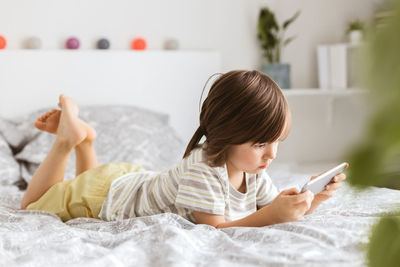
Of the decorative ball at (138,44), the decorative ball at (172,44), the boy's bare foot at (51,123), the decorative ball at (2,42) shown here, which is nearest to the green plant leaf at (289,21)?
the decorative ball at (172,44)

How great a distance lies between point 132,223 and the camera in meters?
1.14

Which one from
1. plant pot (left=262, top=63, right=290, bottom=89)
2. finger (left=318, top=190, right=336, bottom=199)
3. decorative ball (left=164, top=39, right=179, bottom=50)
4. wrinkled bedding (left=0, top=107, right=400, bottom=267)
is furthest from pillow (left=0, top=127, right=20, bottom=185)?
plant pot (left=262, top=63, right=290, bottom=89)

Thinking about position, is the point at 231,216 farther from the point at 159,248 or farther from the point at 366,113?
the point at 366,113

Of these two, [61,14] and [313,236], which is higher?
[61,14]

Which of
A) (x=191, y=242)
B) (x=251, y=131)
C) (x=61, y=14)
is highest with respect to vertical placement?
(x=61, y=14)

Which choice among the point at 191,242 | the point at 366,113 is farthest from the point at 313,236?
the point at 366,113

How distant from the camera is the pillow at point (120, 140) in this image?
185cm

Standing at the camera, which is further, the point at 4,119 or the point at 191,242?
the point at 4,119

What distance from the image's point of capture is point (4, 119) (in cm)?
201

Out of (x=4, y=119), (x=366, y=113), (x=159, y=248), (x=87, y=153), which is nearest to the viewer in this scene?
(x=366, y=113)

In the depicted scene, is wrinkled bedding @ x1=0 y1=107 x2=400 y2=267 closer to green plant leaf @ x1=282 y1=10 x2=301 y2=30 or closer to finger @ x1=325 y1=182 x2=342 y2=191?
finger @ x1=325 y1=182 x2=342 y2=191

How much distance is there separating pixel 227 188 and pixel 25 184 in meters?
0.93

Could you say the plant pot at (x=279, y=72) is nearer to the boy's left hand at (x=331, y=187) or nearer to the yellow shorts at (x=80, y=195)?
the yellow shorts at (x=80, y=195)

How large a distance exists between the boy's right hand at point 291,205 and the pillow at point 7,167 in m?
1.05
